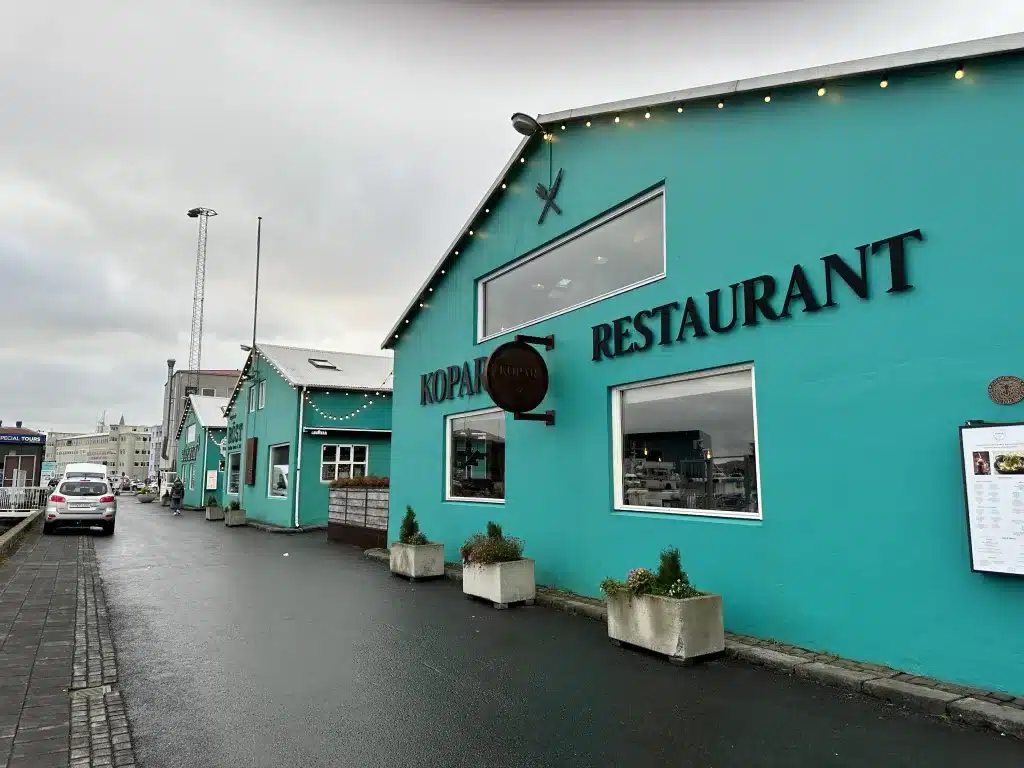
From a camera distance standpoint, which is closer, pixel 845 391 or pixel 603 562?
pixel 845 391

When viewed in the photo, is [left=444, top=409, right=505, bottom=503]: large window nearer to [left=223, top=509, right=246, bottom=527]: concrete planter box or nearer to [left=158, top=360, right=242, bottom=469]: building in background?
[left=223, top=509, right=246, bottom=527]: concrete planter box

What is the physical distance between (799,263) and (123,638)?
7.89m

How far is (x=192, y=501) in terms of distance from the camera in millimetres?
42031

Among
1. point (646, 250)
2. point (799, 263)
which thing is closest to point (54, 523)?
point (646, 250)

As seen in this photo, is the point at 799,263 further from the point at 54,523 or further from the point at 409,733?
the point at 54,523

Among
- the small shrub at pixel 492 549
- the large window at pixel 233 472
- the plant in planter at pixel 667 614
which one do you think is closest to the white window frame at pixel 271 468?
the large window at pixel 233 472

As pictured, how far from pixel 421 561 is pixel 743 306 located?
21.6ft

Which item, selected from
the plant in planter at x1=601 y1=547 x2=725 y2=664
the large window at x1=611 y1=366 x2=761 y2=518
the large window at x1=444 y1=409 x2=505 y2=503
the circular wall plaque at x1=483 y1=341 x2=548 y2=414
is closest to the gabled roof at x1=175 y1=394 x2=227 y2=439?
the large window at x1=444 y1=409 x2=505 y2=503

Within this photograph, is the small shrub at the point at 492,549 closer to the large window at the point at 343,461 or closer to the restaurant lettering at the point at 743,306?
the restaurant lettering at the point at 743,306

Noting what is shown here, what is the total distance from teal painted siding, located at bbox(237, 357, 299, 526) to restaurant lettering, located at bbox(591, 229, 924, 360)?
16523 millimetres

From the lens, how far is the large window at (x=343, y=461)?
76.0 ft

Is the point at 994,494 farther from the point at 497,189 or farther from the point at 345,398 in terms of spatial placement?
the point at 345,398

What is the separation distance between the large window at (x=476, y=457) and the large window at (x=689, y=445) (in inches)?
111

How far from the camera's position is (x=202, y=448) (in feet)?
128
